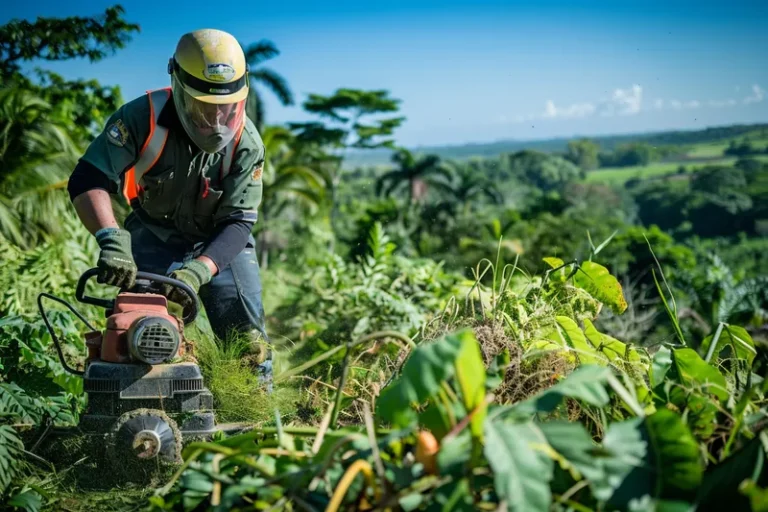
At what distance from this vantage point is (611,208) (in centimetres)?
4653

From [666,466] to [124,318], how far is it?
8.23 feet

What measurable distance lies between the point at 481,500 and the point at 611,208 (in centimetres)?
4704

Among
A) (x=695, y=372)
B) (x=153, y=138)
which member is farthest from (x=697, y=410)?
(x=153, y=138)

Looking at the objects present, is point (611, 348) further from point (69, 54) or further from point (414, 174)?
point (414, 174)

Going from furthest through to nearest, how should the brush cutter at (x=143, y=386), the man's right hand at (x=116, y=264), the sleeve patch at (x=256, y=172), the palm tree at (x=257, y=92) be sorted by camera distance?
the palm tree at (x=257, y=92) < the sleeve patch at (x=256, y=172) < the man's right hand at (x=116, y=264) < the brush cutter at (x=143, y=386)

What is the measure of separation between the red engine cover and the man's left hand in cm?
24

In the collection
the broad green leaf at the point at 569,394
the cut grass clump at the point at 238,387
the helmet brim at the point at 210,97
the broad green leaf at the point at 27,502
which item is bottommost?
the cut grass clump at the point at 238,387

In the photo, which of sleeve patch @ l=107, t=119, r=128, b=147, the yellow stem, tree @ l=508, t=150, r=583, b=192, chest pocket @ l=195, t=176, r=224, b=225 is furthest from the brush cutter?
tree @ l=508, t=150, r=583, b=192

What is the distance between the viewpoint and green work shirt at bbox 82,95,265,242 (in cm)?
411

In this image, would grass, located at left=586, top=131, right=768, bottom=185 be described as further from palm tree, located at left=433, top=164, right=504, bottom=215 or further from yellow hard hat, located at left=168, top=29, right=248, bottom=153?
yellow hard hat, located at left=168, top=29, right=248, bottom=153

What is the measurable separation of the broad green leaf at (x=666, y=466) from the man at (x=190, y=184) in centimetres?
264

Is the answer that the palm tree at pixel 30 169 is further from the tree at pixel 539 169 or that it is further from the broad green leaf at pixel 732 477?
the tree at pixel 539 169

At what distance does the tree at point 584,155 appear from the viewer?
81569 millimetres

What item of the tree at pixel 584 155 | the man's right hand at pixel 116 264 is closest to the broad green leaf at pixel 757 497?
the man's right hand at pixel 116 264
